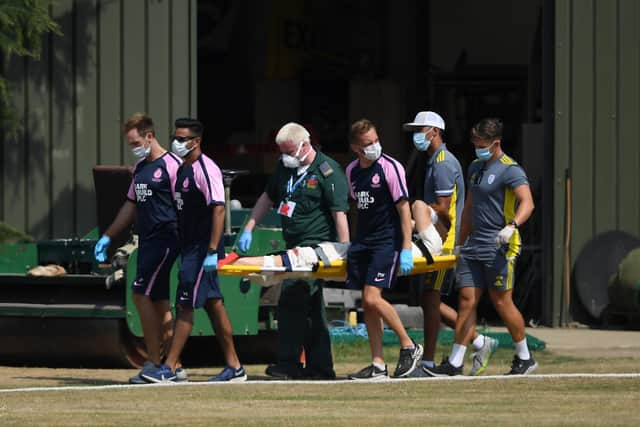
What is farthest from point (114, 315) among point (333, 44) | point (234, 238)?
point (333, 44)

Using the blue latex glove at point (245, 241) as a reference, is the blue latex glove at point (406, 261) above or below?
below

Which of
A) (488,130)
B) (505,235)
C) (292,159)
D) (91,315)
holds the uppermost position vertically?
(488,130)

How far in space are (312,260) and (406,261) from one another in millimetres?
661

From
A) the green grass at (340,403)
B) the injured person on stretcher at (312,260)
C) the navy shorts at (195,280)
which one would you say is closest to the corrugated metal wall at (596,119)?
the injured person on stretcher at (312,260)

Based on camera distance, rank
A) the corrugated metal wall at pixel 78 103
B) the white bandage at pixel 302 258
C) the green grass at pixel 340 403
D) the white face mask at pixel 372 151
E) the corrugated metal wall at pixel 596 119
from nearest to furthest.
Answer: the green grass at pixel 340 403 < the white bandage at pixel 302 258 < the white face mask at pixel 372 151 < the corrugated metal wall at pixel 78 103 < the corrugated metal wall at pixel 596 119

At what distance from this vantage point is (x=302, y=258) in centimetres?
1191

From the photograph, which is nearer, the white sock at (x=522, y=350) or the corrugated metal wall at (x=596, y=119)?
the white sock at (x=522, y=350)

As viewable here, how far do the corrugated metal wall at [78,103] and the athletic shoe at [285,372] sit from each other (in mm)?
6017

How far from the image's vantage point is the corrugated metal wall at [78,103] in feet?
59.0

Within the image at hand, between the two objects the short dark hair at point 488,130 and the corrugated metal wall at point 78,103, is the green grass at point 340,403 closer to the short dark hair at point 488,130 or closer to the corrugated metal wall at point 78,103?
the short dark hair at point 488,130

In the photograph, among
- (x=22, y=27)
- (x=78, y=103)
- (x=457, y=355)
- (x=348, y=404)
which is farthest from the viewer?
(x=78, y=103)

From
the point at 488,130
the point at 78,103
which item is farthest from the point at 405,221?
the point at 78,103

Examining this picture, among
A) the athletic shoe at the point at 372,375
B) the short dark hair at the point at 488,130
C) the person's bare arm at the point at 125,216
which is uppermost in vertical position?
the short dark hair at the point at 488,130

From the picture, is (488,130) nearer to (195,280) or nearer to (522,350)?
(522,350)
